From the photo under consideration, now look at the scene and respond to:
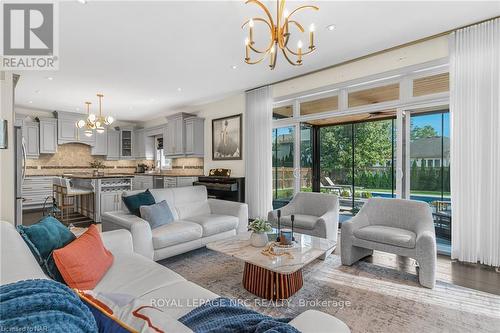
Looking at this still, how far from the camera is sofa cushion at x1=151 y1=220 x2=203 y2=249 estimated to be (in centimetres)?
294

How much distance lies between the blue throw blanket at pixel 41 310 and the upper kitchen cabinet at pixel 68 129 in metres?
8.27

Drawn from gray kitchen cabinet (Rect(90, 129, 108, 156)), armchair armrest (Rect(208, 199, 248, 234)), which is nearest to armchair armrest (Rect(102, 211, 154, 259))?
armchair armrest (Rect(208, 199, 248, 234))

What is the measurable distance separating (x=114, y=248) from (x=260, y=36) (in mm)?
2947

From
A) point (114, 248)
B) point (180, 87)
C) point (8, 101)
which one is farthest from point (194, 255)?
point (180, 87)

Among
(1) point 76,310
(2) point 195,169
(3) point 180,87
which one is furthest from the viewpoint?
(2) point 195,169

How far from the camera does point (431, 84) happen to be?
11.6 ft

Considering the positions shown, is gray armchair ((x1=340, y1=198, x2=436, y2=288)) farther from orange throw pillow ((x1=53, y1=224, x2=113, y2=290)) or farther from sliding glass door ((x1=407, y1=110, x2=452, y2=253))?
orange throw pillow ((x1=53, y1=224, x2=113, y2=290))

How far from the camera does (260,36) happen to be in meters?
3.27

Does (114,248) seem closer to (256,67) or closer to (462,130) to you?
(256,67)

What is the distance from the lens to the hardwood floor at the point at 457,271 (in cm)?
255

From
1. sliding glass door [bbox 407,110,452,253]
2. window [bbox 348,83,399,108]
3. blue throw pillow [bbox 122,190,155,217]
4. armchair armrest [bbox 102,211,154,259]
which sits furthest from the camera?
window [bbox 348,83,399,108]

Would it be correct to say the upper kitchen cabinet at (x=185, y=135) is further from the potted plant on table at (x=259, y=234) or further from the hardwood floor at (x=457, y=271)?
the hardwood floor at (x=457, y=271)

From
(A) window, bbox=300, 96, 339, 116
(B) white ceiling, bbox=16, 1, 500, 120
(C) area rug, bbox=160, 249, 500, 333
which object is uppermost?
(B) white ceiling, bbox=16, 1, 500, 120

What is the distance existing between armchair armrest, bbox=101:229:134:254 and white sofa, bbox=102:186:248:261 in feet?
1.48
